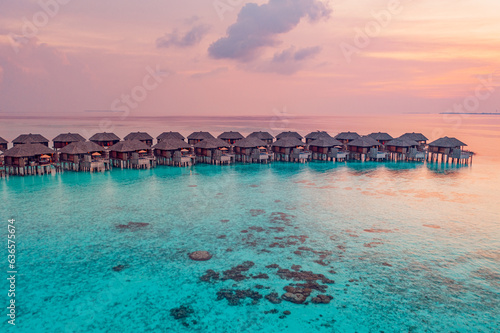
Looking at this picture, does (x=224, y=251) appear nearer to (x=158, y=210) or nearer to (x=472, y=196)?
(x=158, y=210)

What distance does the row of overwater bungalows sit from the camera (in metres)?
39.2

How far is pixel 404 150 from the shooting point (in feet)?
164

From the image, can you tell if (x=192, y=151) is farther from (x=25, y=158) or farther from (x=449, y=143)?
(x=449, y=143)

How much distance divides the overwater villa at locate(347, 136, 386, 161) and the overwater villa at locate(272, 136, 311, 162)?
7653 millimetres

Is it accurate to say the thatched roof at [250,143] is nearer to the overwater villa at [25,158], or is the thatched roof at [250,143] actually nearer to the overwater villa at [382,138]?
the overwater villa at [382,138]

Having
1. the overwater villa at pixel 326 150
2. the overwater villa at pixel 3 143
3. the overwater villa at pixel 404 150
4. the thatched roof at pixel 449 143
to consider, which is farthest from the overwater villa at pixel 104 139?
the thatched roof at pixel 449 143

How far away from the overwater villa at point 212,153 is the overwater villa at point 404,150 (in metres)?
26.3

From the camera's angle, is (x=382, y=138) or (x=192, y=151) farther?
(x=382, y=138)

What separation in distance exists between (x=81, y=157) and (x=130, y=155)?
594cm

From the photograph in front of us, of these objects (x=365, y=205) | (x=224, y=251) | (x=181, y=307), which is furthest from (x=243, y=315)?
(x=365, y=205)

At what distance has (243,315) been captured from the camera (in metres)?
11.8

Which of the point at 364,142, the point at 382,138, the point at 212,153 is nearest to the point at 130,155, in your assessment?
the point at 212,153

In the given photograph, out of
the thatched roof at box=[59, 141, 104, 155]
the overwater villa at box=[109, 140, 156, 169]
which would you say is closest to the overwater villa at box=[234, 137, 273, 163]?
the overwater villa at box=[109, 140, 156, 169]

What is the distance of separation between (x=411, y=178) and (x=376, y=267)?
1009 inches
